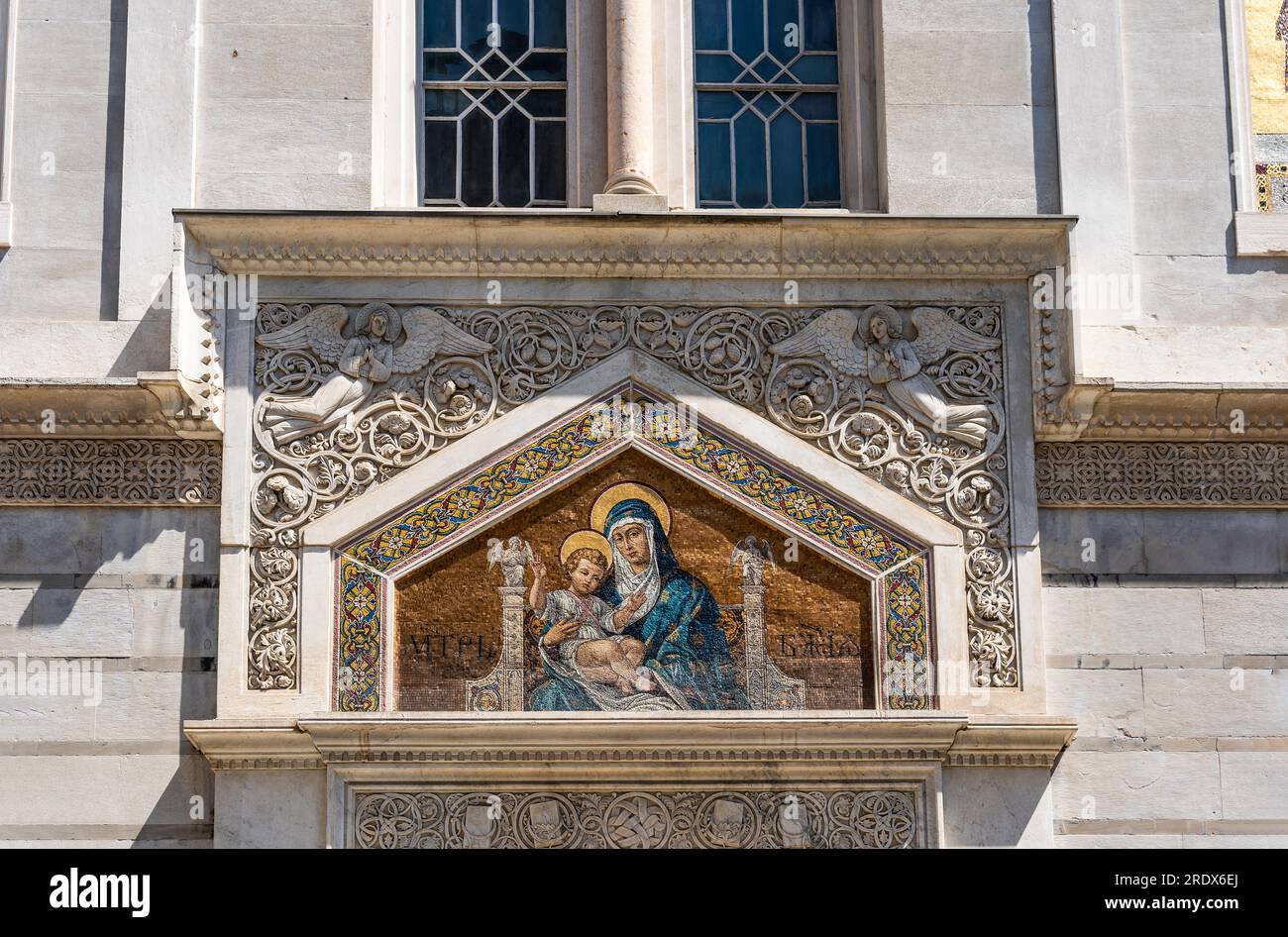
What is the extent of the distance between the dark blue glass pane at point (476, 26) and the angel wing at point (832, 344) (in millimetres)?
2320

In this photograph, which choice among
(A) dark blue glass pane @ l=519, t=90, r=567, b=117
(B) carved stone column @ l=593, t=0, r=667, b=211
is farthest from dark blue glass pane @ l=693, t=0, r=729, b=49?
(A) dark blue glass pane @ l=519, t=90, r=567, b=117

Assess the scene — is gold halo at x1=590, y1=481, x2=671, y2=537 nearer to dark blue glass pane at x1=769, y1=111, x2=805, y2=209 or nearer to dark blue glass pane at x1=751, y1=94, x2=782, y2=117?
dark blue glass pane at x1=769, y1=111, x2=805, y2=209

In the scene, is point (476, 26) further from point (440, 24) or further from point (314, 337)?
point (314, 337)

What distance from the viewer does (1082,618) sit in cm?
1030

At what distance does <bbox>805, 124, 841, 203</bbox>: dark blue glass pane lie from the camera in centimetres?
1118

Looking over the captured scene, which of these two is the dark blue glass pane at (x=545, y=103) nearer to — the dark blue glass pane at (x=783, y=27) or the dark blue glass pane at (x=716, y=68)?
the dark blue glass pane at (x=716, y=68)

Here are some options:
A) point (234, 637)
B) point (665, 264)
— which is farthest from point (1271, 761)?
point (234, 637)

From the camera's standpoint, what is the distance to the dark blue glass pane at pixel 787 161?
439 inches

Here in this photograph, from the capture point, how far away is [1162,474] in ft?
34.4

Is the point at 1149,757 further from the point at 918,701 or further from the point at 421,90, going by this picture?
the point at 421,90

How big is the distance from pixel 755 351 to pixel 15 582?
3734 millimetres

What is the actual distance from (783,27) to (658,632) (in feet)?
11.1

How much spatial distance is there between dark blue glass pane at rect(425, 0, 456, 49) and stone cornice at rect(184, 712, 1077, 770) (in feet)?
12.0

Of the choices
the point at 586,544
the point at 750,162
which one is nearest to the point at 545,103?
the point at 750,162
